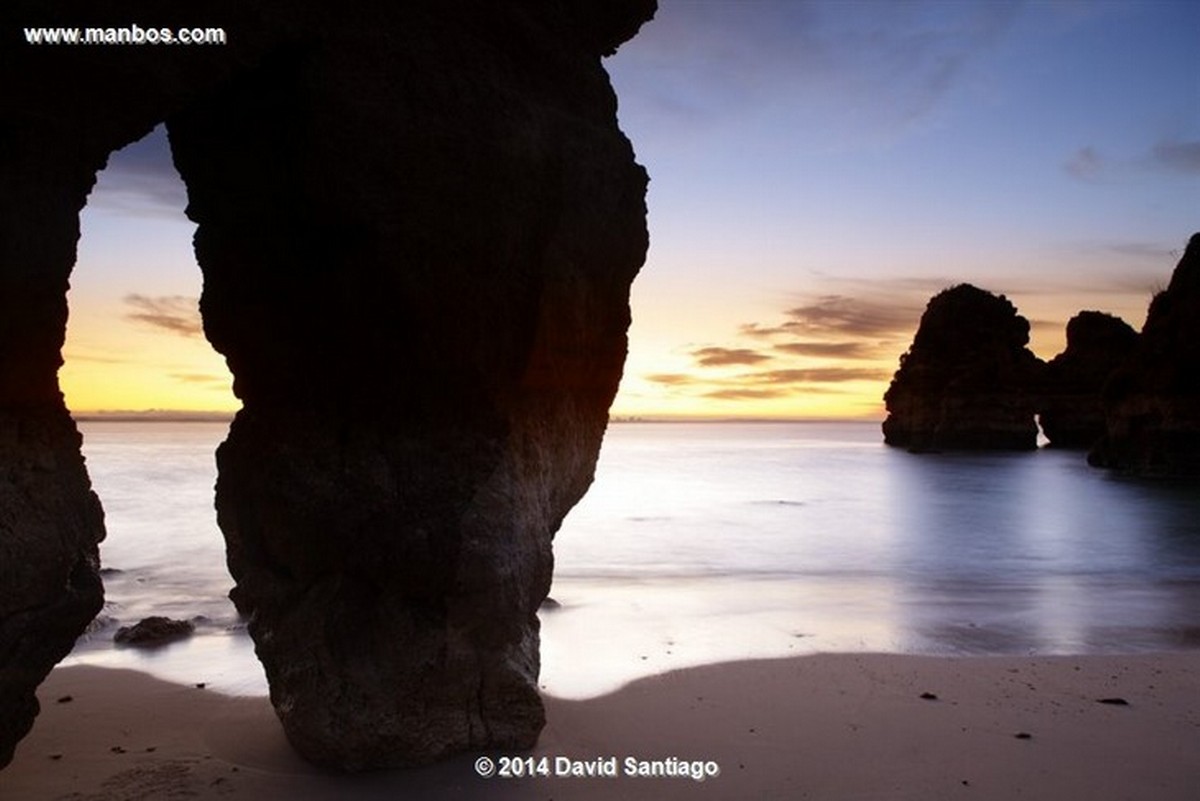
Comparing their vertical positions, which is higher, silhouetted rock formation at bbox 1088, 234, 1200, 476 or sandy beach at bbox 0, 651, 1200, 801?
silhouetted rock formation at bbox 1088, 234, 1200, 476

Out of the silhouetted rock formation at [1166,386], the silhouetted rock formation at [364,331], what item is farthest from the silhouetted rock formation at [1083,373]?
the silhouetted rock formation at [364,331]

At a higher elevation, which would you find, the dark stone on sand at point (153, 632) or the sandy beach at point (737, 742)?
the sandy beach at point (737, 742)

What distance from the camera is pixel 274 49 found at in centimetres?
529

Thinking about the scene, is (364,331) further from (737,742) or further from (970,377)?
(970,377)

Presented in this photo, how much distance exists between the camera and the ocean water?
10.3 metres

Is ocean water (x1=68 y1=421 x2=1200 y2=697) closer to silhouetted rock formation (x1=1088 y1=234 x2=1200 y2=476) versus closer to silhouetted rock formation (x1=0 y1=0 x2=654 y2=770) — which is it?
silhouetted rock formation (x1=0 y1=0 x2=654 y2=770)

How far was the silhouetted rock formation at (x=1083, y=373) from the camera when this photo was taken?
7331 centimetres

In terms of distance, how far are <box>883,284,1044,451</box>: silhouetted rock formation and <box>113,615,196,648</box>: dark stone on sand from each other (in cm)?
6866

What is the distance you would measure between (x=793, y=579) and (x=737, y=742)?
1023 centimetres

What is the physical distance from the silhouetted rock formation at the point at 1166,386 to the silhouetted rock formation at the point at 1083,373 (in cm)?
2983

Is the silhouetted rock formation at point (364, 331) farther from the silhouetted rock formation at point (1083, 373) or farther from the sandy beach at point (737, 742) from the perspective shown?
the silhouetted rock formation at point (1083, 373)

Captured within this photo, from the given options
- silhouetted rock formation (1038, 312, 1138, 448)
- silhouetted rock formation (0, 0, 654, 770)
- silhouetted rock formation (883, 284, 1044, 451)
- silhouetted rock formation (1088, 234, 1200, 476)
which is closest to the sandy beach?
silhouetted rock formation (0, 0, 654, 770)

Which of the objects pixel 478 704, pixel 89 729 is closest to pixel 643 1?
pixel 478 704

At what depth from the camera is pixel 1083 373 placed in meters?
73.3
